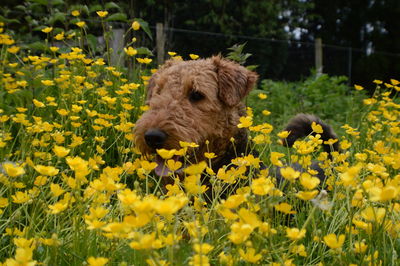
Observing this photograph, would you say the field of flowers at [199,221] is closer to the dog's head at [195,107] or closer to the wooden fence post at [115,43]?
the dog's head at [195,107]

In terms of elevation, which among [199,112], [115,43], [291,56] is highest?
[115,43]

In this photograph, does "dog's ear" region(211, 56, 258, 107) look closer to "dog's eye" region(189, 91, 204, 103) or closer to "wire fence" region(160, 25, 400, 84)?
"dog's eye" region(189, 91, 204, 103)

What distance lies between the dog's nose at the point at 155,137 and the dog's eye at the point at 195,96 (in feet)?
1.38

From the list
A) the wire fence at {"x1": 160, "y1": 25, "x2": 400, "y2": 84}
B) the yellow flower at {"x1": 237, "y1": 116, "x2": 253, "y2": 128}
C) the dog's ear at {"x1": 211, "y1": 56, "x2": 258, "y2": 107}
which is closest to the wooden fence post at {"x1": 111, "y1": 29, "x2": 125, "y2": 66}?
the dog's ear at {"x1": 211, "y1": 56, "x2": 258, "y2": 107}

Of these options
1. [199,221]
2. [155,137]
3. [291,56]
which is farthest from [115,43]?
[291,56]

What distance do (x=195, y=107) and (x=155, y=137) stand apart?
0.41 m

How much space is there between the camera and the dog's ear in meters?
2.67

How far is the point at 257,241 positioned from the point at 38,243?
0.66 metres

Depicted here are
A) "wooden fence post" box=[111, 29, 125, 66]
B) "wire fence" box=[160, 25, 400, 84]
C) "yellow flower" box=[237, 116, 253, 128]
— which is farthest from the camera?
"wire fence" box=[160, 25, 400, 84]

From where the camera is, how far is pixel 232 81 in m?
2.74

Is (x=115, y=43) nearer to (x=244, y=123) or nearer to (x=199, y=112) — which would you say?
(x=199, y=112)

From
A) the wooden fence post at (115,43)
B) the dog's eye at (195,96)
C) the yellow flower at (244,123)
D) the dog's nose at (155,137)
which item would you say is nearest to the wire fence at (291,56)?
the wooden fence post at (115,43)

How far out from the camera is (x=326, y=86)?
6438 mm

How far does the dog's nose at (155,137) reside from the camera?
228 cm
